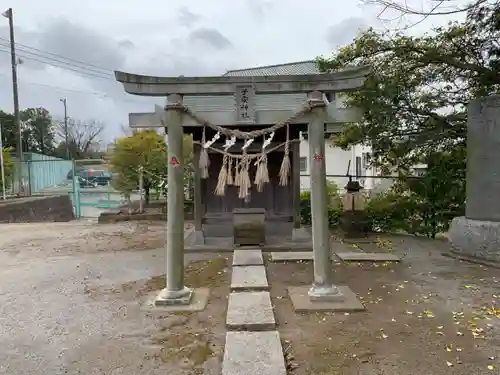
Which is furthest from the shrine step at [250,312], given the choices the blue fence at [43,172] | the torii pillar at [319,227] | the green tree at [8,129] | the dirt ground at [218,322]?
the green tree at [8,129]

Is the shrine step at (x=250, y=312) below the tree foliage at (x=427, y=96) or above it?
below

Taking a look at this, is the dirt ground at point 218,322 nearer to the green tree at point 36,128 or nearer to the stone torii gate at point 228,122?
the stone torii gate at point 228,122

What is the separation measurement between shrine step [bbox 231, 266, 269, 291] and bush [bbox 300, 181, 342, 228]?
14.1 ft

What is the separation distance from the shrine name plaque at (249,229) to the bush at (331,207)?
2.76 m

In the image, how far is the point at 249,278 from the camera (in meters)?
5.39

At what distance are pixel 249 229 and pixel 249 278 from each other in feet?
7.21

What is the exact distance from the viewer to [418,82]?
27.0 feet

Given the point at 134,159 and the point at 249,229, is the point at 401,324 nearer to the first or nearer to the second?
the point at 249,229

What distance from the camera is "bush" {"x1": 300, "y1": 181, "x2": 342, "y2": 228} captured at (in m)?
9.95

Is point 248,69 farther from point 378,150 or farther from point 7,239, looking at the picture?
point 7,239

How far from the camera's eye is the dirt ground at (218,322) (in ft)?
10.3

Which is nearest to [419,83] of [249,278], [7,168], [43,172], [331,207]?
[331,207]

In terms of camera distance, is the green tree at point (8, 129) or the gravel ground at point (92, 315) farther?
the green tree at point (8, 129)

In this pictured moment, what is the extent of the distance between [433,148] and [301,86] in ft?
15.6
